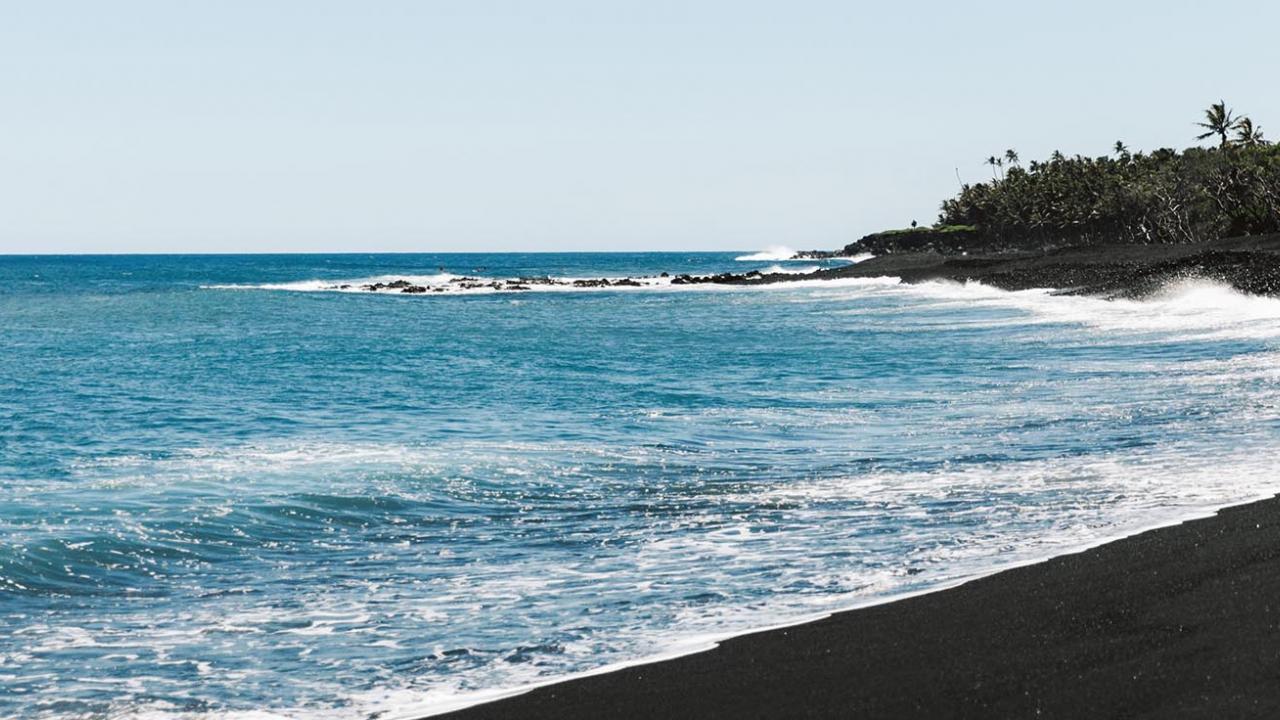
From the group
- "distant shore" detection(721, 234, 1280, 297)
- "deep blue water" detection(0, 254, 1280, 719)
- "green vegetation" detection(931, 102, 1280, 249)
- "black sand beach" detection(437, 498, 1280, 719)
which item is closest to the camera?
"black sand beach" detection(437, 498, 1280, 719)

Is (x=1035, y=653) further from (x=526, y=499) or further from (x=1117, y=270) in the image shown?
(x=1117, y=270)

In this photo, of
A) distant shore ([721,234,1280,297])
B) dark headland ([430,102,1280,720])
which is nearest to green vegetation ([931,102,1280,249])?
distant shore ([721,234,1280,297])

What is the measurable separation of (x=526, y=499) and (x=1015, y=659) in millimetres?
8340

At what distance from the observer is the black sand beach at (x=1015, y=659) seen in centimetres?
569

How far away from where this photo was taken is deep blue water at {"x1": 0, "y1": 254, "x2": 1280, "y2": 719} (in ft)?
26.7

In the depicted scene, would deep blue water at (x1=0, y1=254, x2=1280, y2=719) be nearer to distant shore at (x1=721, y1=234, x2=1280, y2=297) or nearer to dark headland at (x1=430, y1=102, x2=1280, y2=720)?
dark headland at (x1=430, y1=102, x2=1280, y2=720)

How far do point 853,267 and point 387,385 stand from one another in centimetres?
10539

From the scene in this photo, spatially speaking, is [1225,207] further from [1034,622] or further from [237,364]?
[1034,622]

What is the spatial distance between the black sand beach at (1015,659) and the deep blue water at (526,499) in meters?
0.72

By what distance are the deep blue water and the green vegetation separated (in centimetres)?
6861

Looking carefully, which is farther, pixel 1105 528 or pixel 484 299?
pixel 484 299

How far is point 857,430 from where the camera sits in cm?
1919

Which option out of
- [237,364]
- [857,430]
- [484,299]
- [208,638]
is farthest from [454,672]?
[484,299]

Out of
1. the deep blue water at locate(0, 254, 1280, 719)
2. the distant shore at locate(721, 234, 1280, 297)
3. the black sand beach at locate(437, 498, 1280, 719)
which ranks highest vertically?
the distant shore at locate(721, 234, 1280, 297)
